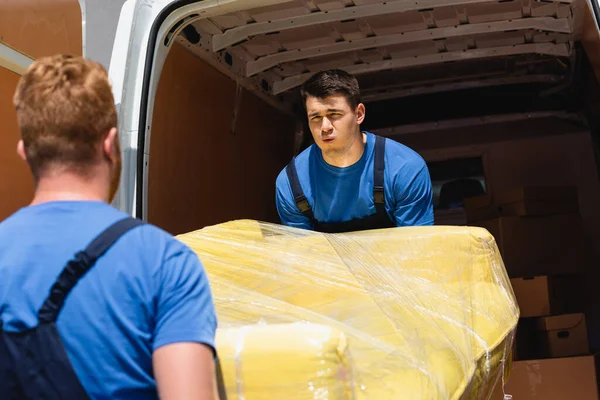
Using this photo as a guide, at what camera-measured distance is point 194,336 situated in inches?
45.3

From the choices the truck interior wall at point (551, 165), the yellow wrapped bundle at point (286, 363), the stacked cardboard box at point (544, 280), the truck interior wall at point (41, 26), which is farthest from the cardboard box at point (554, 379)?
the truck interior wall at point (41, 26)

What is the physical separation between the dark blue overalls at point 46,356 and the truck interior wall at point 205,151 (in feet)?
8.04

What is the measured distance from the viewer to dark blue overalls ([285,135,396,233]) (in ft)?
10.0

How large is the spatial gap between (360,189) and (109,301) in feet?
6.74

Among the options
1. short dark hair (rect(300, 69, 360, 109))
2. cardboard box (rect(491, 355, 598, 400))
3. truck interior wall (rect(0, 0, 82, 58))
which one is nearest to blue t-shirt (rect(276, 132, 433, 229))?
short dark hair (rect(300, 69, 360, 109))

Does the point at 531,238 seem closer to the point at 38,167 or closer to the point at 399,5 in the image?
the point at 399,5

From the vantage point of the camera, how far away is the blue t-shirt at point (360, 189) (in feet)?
9.95

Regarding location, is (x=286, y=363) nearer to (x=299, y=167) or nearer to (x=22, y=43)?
(x=299, y=167)

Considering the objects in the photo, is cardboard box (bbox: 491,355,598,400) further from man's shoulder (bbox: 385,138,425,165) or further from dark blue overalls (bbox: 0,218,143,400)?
dark blue overalls (bbox: 0,218,143,400)

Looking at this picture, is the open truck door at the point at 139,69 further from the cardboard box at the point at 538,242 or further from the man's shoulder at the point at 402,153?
the cardboard box at the point at 538,242

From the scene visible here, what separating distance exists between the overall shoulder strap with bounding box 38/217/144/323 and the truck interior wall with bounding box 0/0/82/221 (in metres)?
2.29

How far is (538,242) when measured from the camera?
17.1 feet

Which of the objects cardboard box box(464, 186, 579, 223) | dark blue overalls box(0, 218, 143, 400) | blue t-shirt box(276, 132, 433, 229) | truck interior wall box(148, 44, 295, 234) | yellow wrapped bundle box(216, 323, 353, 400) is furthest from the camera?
cardboard box box(464, 186, 579, 223)

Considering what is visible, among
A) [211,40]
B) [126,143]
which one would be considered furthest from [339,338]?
[211,40]
